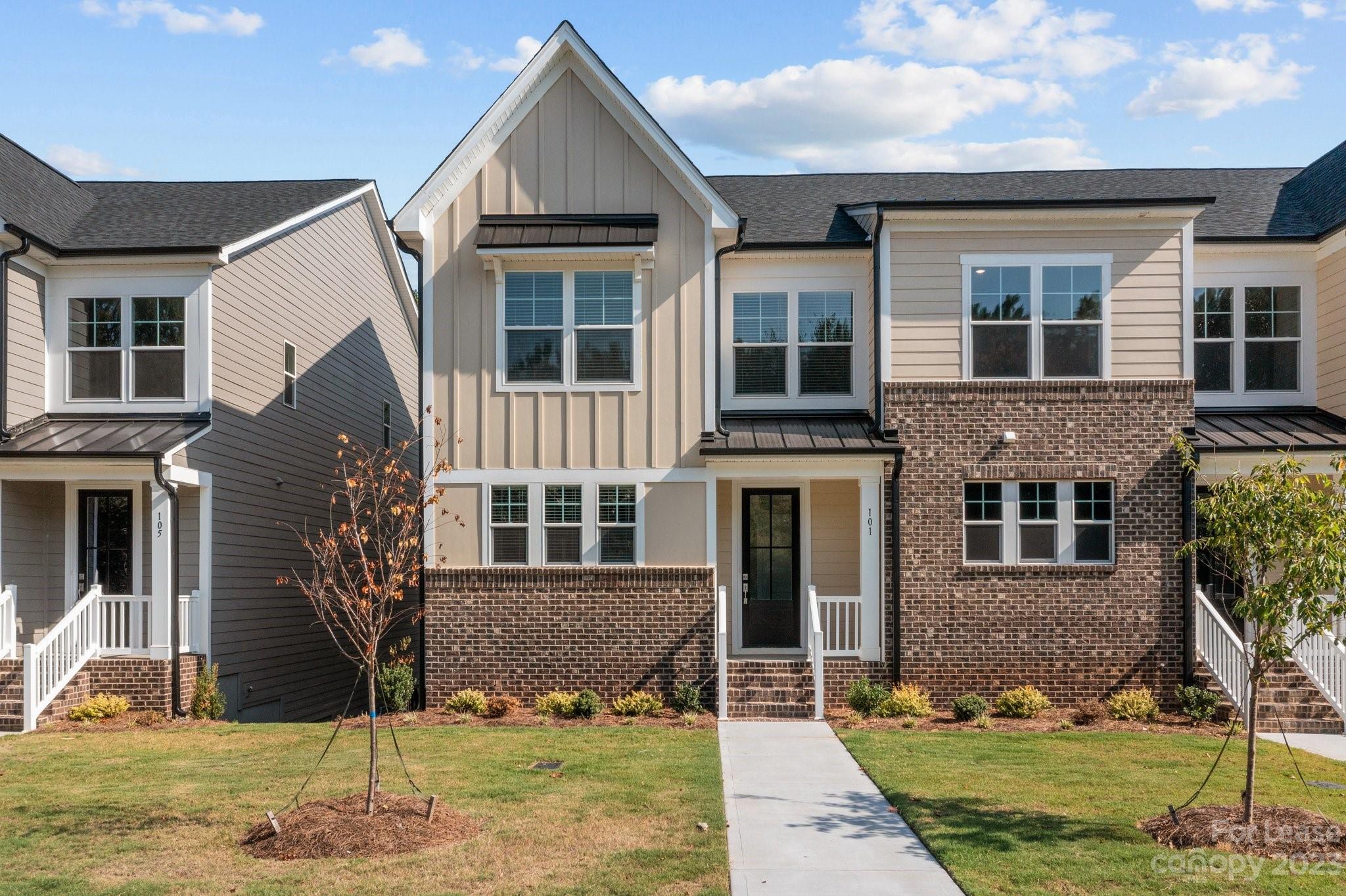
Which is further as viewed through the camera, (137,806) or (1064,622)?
(1064,622)

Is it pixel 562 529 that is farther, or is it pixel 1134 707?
pixel 562 529

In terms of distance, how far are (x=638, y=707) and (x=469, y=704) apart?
2.19 m

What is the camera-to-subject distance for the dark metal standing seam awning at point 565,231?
1513 centimetres

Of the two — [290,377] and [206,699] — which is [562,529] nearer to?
[206,699]

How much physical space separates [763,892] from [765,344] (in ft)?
34.1

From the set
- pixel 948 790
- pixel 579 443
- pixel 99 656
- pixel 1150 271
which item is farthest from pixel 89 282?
pixel 1150 271

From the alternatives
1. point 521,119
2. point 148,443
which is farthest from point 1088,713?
point 148,443

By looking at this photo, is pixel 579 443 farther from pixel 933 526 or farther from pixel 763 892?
pixel 763 892

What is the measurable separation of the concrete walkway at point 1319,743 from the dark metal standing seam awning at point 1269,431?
360cm

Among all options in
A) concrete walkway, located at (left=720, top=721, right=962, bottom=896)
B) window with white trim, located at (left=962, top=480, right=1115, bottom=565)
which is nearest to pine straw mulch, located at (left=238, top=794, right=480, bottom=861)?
concrete walkway, located at (left=720, top=721, right=962, bottom=896)

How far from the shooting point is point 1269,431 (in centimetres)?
1567

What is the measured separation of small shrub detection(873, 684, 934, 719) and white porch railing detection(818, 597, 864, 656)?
1012 millimetres

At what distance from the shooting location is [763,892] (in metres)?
7.23

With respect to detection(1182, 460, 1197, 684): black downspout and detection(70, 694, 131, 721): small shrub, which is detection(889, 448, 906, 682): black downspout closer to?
detection(1182, 460, 1197, 684): black downspout
